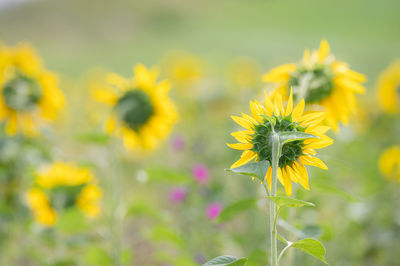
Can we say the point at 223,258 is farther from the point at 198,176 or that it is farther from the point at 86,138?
the point at 198,176

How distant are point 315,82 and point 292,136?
0.52 metres

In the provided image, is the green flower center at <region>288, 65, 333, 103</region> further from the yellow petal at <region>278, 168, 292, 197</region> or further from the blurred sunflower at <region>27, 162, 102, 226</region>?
the blurred sunflower at <region>27, 162, 102, 226</region>

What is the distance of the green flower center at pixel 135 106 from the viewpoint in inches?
60.1

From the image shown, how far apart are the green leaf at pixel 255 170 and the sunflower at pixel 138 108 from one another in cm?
84

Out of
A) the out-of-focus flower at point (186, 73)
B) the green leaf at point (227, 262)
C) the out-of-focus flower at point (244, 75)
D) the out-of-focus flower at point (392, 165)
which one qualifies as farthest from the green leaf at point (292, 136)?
the out-of-focus flower at point (244, 75)

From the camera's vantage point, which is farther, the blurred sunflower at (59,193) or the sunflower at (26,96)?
the sunflower at (26,96)

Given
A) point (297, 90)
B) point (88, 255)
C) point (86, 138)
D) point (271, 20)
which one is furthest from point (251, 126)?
point (271, 20)

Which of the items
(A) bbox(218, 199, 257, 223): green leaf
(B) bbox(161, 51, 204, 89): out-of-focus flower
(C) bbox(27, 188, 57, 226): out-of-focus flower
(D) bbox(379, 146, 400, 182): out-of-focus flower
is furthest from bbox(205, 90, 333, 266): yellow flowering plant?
(B) bbox(161, 51, 204, 89): out-of-focus flower

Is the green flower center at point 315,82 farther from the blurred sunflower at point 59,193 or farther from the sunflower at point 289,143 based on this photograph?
the blurred sunflower at point 59,193

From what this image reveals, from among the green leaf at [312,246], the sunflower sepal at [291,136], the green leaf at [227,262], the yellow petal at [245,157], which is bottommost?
the green leaf at [227,262]

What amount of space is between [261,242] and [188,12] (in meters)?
19.6

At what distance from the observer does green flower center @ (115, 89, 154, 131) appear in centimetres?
153

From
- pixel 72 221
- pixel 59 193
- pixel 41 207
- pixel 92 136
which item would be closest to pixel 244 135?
pixel 92 136

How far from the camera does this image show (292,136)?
71 cm
